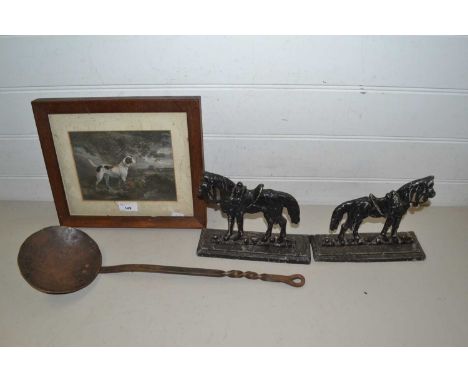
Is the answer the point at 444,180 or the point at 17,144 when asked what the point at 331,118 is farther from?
the point at 17,144

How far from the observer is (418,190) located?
120 cm

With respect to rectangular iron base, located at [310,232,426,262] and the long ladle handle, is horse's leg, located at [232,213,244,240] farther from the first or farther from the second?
rectangular iron base, located at [310,232,426,262]

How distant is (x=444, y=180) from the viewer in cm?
155

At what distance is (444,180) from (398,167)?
8.9 inches

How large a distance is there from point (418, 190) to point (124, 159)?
1040mm

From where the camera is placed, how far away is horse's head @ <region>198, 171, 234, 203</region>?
121 centimetres

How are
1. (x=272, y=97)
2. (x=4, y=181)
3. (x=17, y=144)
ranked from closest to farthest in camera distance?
1. (x=272, y=97)
2. (x=17, y=144)
3. (x=4, y=181)

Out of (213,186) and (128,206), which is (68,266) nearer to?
(128,206)

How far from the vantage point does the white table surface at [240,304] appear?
107 cm

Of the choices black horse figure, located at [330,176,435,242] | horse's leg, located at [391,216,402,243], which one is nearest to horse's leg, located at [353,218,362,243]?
black horse figure, located at [330,176,435,242]

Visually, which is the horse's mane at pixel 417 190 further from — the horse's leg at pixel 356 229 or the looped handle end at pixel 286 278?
the looped handle end at pixel 286 278

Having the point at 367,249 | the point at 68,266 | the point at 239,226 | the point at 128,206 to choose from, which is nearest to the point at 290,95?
the point at 239,226

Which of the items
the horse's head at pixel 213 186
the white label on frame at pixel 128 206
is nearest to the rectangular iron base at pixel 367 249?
the horse's head at pixel 213 186

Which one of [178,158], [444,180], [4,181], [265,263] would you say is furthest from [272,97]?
[4,181]
